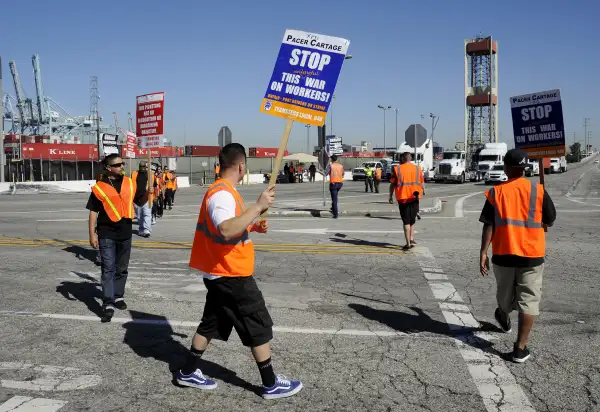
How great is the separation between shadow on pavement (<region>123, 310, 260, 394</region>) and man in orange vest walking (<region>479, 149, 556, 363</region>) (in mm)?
2236

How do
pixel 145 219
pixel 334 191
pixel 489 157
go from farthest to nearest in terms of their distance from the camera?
pixel 489 157, pixel 334 191, pixel 145 219

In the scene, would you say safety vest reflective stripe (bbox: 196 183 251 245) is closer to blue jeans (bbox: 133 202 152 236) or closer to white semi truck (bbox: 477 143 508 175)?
blue jeans (bbox: 133 202 152 236)

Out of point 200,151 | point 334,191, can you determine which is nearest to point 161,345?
point 334,191

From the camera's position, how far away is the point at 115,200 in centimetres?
605

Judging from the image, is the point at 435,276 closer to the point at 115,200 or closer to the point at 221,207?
the point at 115,200

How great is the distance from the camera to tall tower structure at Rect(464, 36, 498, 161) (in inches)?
3770

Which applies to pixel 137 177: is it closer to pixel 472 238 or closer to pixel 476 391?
pixel 472 238

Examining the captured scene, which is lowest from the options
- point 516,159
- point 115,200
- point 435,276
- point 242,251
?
point 435,276

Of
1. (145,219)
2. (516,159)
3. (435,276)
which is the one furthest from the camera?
(145,219)

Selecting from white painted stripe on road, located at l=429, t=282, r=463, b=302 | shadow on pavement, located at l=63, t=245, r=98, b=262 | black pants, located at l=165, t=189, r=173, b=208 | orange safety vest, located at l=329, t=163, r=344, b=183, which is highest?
orange safety vest, located at l=329, t=163, r=344, b=183

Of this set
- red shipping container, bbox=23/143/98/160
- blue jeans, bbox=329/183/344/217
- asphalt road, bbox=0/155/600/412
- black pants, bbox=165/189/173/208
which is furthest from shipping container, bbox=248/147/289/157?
Answer: asphalt road, bbox=0/155/600/412

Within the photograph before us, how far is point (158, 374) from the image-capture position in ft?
14.2

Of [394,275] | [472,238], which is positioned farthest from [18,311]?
[472,238]

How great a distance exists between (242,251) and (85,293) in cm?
402
